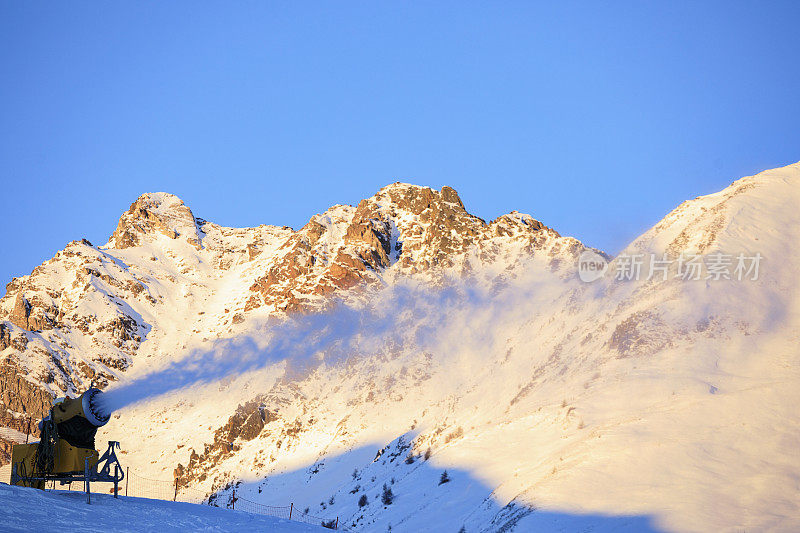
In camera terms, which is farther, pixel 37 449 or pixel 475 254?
pixel 475 254

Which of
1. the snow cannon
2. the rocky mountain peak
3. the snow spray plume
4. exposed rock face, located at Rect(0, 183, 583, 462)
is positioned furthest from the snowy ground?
the rocky mountain peak

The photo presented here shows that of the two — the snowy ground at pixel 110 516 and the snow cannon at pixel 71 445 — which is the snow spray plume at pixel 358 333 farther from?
the snow cannon at pixel 71 445

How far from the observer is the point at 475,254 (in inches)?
4023

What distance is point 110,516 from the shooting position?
901 inches

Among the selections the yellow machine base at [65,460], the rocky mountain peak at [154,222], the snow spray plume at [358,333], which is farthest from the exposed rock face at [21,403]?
the yellow machine base at [65,460]

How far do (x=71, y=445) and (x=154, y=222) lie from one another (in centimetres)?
12323

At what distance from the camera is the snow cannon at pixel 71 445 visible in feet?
86.2

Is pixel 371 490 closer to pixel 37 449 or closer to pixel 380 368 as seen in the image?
pixel 37 449

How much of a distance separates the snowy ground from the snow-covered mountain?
9.07 meters

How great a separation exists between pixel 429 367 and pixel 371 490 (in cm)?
3502

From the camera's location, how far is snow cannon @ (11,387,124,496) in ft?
86.2

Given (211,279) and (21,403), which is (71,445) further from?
(211,279)

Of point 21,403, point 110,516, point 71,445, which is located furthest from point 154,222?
point 110,516

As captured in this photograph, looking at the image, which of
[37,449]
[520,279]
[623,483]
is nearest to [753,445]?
[623,483]
